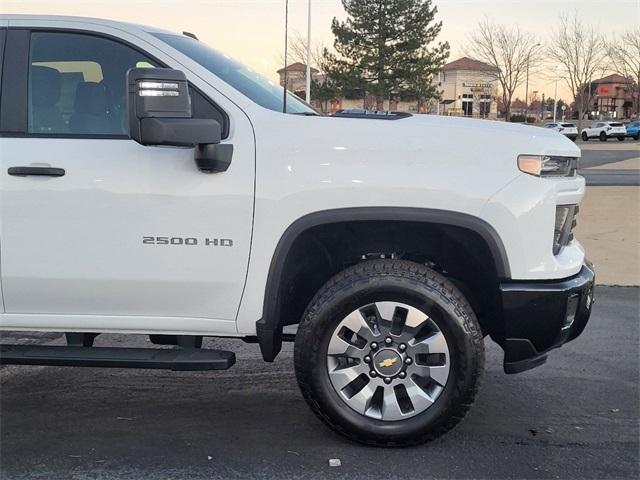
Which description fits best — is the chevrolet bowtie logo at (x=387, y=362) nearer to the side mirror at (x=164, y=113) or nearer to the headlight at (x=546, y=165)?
the headlight at (x=546, y=165)

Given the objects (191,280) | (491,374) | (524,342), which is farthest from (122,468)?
(491,374)

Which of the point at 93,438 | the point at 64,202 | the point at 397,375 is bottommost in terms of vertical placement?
the point at 93,438

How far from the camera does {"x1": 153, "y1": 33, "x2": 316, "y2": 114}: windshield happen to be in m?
3.50

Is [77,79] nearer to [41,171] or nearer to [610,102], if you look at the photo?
[41,171]

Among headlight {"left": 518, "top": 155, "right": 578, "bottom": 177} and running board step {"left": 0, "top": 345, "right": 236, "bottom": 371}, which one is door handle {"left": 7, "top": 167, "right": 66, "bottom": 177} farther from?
headlight {"left": 518, "top": 155, "right": 578, "bottom": 177}

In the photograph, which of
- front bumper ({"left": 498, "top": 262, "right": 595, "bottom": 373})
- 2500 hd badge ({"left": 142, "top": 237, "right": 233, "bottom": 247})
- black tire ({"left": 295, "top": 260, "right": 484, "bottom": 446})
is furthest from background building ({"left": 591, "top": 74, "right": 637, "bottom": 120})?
2500 hd badge ({"left": 142, "top": 237, "right": 233, "bottom": 247})

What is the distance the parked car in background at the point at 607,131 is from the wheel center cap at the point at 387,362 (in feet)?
180

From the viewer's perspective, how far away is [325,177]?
10.4 feet

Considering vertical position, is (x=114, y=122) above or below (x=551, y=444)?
above

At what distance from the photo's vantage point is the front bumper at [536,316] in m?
3.16

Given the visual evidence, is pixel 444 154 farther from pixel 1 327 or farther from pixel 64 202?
pixel 1 327

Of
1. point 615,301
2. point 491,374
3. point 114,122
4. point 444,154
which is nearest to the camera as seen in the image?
point 444,154

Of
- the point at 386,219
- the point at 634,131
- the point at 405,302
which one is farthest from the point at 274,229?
the point at 634,131

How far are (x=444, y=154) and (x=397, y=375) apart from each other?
1121 mm
